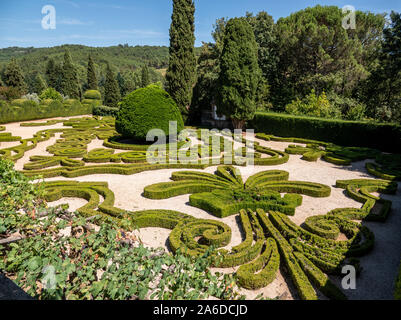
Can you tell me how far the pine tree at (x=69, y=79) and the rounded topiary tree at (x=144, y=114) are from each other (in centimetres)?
3038

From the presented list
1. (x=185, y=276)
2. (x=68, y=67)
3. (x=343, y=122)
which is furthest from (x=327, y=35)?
(x=68, y=67)

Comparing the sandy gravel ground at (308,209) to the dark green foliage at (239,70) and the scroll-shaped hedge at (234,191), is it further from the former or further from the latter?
the dark green foliage at (239,70)

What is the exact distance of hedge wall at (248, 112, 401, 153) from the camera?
12.6 m

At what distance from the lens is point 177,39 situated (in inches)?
749

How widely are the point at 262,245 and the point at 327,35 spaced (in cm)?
2233

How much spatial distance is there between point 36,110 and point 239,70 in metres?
16.7

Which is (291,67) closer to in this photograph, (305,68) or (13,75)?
(305,68)

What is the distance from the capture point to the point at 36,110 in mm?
21688

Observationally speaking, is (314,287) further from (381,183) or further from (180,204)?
(381,183)

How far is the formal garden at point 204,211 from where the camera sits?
241 centimetres
